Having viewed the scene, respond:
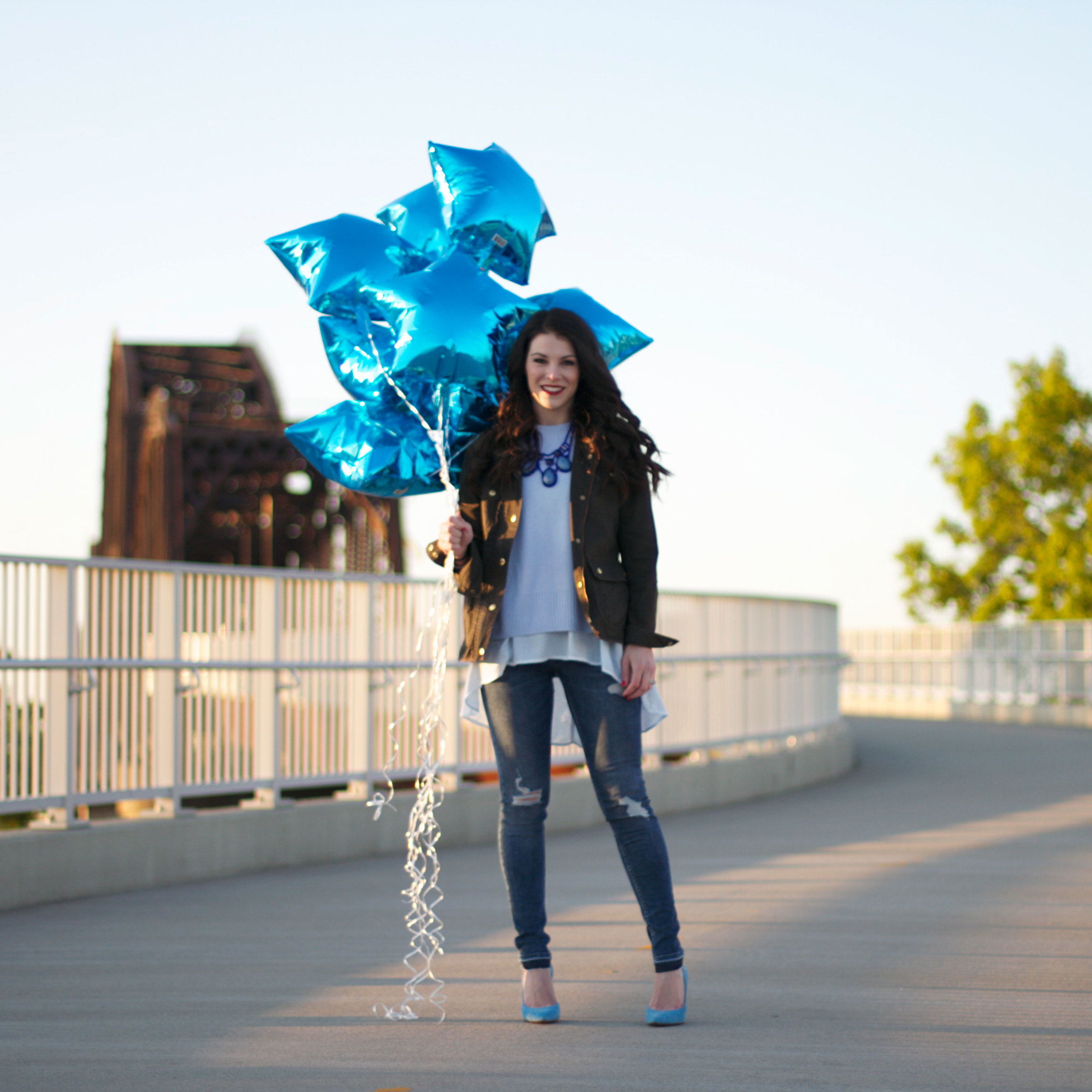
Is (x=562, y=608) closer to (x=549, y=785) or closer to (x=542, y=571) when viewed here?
(x=542, y=571)

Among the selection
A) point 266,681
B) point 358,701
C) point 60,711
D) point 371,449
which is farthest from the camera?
point 358,701

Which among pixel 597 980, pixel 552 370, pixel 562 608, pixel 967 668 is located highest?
pixel 552 370


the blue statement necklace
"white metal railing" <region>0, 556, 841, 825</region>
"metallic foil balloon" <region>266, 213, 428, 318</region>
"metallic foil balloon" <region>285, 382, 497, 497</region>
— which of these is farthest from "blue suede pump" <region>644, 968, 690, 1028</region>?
"white metal railing" <region>0, 556, 841, 825</region>

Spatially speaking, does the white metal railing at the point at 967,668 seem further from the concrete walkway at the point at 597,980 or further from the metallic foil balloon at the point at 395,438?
the metallic foil balloon at the point at 395,438

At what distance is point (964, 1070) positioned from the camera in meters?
3.56

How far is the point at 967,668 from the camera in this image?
31.1 metres

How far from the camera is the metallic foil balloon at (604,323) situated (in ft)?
14.1

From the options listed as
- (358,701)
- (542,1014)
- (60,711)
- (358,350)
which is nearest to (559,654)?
(542,1014)

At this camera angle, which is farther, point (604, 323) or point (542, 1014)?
point (604, 323)

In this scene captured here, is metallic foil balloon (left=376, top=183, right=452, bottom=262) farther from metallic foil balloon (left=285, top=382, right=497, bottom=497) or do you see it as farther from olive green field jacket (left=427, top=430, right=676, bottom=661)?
olive green field jacket (left=427, top=430, right=676, bottom=661)

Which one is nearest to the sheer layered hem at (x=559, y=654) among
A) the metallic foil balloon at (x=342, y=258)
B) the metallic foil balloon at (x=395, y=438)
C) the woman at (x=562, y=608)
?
the woman at (x=562, y=608)

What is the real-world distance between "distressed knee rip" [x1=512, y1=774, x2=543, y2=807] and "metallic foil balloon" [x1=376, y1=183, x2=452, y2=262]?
4.96 feet

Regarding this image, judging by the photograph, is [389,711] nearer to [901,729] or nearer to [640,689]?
[640,689]

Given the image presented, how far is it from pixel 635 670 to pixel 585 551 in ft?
1.08
